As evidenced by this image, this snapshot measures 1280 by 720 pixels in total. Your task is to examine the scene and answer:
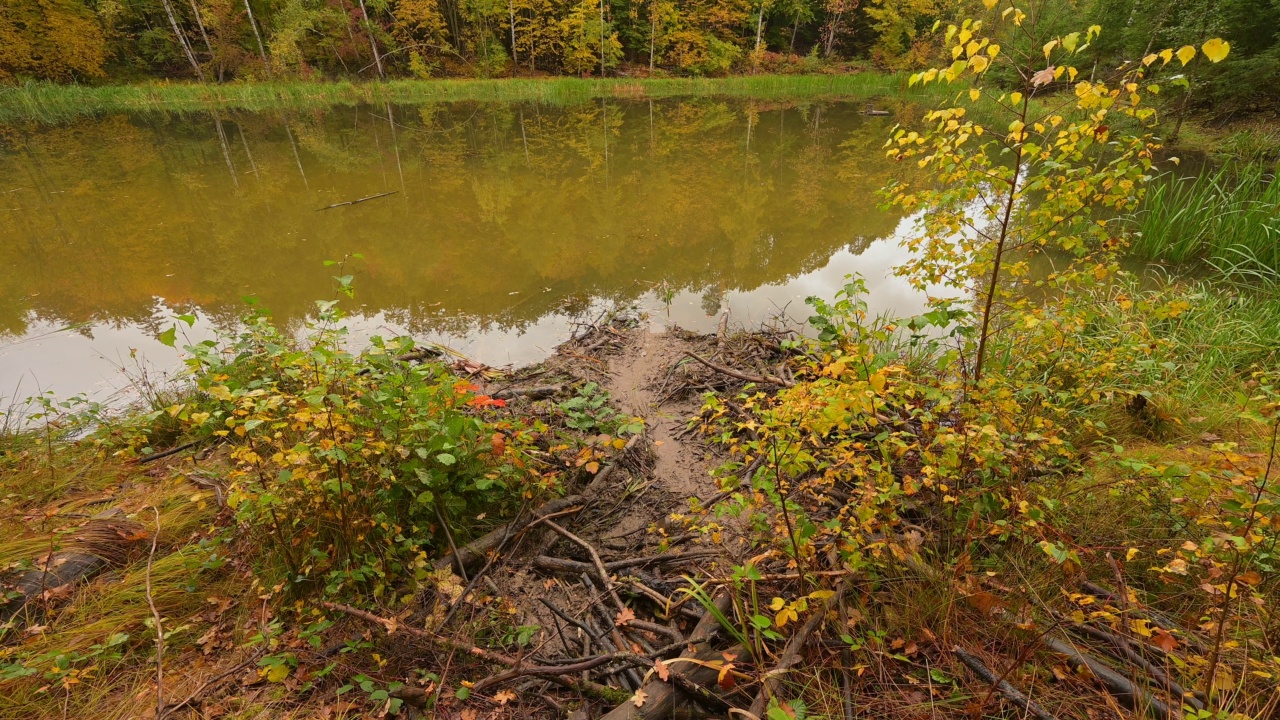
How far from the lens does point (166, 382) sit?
398cm

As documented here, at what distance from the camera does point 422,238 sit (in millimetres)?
6637

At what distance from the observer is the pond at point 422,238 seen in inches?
193

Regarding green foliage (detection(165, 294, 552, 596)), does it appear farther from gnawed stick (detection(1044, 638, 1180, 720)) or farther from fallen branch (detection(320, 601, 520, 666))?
gnawed stick (detection(1044, 638, 1180, 720))

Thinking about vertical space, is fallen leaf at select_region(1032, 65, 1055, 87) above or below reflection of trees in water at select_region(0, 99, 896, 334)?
above

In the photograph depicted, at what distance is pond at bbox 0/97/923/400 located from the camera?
491 centimetres

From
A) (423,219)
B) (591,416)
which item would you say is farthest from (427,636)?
(423,219)

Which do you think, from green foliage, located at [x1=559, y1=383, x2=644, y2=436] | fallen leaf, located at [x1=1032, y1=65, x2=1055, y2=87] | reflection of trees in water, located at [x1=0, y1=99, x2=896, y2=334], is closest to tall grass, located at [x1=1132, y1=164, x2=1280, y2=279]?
reflection of trees in water, located at [x1=0, y1=99, x2=896, y2=334]

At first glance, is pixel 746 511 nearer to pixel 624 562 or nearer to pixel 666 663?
pixel 624 562

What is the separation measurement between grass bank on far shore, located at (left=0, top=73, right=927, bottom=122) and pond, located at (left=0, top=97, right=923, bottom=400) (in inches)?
288

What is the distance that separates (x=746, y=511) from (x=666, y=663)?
3.28 ft

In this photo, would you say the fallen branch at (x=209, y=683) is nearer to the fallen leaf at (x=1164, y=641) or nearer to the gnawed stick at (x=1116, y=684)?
the gnawed stick at (x=1116, y=684)

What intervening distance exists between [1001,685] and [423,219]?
25.2 feet

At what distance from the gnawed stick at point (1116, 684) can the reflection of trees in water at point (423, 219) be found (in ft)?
13.8

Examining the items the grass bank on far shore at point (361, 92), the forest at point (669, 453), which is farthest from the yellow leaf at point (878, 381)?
the grass bank on far shore at point (361, 92)
